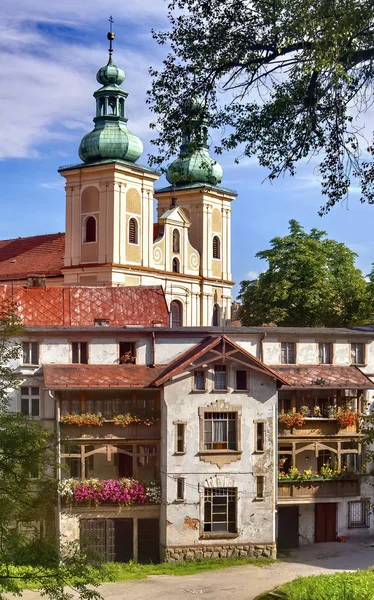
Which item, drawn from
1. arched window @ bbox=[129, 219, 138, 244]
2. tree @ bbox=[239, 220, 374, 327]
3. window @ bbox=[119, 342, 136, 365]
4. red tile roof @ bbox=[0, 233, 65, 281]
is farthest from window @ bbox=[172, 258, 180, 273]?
window @ bbox=[119, 342, 136, 365]

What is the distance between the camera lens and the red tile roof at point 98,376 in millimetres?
39000

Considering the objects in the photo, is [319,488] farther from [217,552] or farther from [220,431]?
[217,552]

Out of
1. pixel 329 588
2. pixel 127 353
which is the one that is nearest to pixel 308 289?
pixel 127 353

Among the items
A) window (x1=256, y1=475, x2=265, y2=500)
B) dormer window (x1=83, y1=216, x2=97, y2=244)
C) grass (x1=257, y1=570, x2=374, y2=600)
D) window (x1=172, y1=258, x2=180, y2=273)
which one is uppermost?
dormer window (x1=83, y1=216, x2=97, y2=244)

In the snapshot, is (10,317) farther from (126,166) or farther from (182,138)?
(126,166)

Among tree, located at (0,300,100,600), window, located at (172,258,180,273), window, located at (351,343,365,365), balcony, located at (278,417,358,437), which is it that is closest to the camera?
tree, located at (0,300,100,600)

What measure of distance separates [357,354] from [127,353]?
410 inches

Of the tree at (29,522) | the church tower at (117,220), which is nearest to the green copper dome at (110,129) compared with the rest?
the church tower at (117,220)

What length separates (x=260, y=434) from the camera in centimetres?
4012

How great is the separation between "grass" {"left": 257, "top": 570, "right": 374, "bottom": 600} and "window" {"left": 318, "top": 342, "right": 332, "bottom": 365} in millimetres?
11982

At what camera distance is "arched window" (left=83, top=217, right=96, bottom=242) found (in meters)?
78.1

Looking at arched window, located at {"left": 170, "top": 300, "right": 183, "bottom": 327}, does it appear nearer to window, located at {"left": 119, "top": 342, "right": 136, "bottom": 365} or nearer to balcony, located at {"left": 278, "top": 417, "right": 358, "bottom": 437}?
window, located at {"left": 119, "top": 342, "right": 136, "bottom": 365}

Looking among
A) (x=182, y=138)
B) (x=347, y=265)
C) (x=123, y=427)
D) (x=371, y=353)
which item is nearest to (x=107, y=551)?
(x=123, y=427)

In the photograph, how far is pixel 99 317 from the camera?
153 ft
